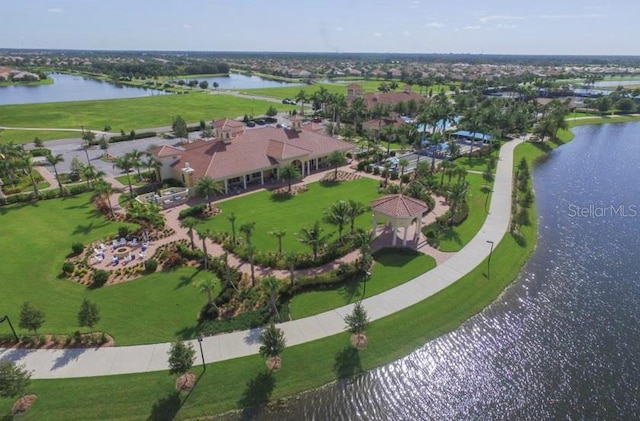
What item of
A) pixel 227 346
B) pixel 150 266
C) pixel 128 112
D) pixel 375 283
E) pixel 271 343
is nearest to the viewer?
pixel 271 343

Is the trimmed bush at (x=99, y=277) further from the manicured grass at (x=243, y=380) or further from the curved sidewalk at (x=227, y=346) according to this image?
the manicured grass at (x=243, y=380)

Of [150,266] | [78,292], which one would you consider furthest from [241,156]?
[78,292]

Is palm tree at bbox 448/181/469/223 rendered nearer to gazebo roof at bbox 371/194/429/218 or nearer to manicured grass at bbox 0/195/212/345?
gazebo roof at bbox 371/194/429/218

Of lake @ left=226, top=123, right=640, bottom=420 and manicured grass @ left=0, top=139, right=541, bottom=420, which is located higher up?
manicured grass @ left=0, top=139, right=541, bottom=420

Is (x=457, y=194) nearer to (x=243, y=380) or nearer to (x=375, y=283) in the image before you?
(x=375, y=283)

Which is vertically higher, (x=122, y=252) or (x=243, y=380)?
(x=122, y=252)

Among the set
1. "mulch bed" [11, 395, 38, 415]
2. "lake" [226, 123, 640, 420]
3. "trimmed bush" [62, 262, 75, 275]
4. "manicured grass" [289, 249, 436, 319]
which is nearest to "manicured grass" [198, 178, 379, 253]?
"manicured grass" [289, 249, 436, 319]

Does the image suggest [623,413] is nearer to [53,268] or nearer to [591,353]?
[591,353]

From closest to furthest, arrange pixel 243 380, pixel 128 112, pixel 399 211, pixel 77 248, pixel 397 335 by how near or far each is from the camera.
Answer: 1. pixel 243 380
2. pixel 397 335
3. pixel 77 248
4. pixel 399 211
5. pixel 128 112
